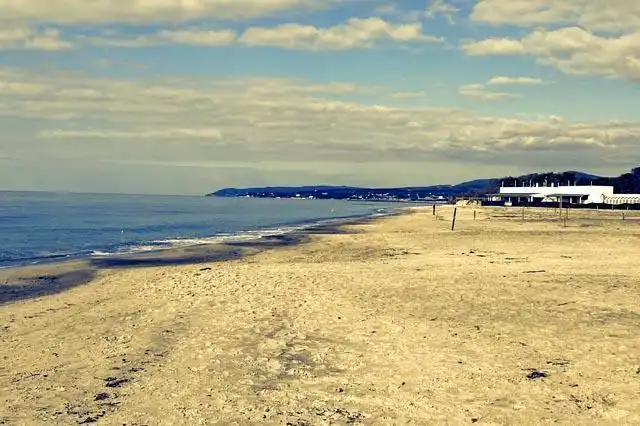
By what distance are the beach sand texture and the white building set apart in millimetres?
103672

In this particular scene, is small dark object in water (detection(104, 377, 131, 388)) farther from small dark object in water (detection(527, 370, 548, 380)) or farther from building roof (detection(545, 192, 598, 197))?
building roof (detection(545, 192, 598, 197))

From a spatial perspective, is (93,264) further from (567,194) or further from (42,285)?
(567,194)

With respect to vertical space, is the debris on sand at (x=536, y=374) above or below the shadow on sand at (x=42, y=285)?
above

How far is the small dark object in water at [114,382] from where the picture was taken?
10.3 m

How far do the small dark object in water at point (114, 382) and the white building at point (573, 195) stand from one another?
114m

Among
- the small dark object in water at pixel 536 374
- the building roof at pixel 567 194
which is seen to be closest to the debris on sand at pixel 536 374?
the small dark object in water at pixel 536 374

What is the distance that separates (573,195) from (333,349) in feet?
428

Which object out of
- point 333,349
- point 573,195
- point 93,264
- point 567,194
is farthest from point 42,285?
point 567,194

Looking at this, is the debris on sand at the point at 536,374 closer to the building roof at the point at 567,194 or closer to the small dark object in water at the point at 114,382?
the small dark object in water at the point at 114,382

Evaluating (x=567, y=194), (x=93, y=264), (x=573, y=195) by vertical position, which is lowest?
(x=93, y=264)

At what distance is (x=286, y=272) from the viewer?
78.9 ft

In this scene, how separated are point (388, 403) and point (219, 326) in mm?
6236

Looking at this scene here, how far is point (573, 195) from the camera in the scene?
131000 millimetres

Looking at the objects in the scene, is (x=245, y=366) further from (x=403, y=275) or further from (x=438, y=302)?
(x=403, y=275)
